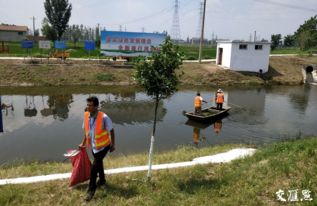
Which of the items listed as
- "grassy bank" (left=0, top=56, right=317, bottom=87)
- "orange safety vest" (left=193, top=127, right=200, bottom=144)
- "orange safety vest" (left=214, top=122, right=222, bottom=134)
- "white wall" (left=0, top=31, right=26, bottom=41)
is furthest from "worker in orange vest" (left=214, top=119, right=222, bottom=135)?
"white wall" (left=0, top=31, right=26, bottom=41)

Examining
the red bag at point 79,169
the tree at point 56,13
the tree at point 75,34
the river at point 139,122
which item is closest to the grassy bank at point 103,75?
the river at point 139,122

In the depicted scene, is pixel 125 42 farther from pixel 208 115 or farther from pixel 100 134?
pixel 100 134

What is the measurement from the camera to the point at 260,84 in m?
40.4

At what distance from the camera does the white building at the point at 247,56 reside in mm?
42719

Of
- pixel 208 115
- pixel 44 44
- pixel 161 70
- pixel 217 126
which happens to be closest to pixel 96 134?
pixel 161 70

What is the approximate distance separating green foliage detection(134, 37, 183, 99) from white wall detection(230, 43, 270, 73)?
35.9m

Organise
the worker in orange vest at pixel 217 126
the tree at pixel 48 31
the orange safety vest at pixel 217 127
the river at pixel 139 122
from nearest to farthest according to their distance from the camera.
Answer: the river at pixel 139 122 → the worker in orange vest at pixel 217 126 → the orange safety vest at pixel 217 127 → the tree at pixel 48 31

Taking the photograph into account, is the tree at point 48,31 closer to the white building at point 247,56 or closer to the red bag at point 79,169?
the white building at point 247,56

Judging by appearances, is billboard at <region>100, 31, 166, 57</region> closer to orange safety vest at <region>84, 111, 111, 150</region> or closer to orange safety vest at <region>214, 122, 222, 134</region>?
orange safety vest at <region>214, 122, 222, 134</region>

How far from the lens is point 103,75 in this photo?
3619cm

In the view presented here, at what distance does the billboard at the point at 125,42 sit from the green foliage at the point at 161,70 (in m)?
31.5

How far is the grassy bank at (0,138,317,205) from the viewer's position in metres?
7.09

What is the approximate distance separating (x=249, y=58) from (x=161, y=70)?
37.4m

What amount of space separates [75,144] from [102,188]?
26.1 ft
